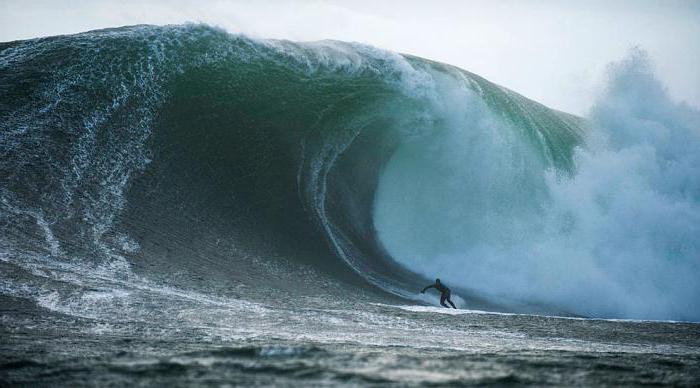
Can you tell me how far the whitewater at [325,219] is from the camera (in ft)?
11.3

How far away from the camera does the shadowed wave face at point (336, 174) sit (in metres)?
8.87

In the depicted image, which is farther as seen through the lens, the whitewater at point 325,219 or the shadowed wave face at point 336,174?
the shadowed wave face at point 336,174

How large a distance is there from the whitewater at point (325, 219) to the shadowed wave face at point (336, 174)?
0.16 feet

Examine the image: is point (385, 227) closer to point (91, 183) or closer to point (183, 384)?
point (91, 183)

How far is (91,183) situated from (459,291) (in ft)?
26.3

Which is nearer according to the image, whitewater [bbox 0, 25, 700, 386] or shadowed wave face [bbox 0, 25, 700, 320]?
whitewater [bbox 0, 25, 700, 386]

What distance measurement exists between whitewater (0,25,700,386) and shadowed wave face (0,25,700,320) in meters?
0.05

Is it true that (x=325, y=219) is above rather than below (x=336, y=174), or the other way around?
below

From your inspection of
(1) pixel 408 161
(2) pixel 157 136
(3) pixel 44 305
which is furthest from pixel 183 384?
(1) pixel 408 161

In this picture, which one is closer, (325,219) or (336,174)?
(325,219)

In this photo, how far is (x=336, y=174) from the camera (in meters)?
12.7

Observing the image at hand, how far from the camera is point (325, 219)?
11.5 metres

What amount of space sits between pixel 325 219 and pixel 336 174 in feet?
5.09

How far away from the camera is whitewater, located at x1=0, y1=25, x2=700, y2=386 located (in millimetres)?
3447
